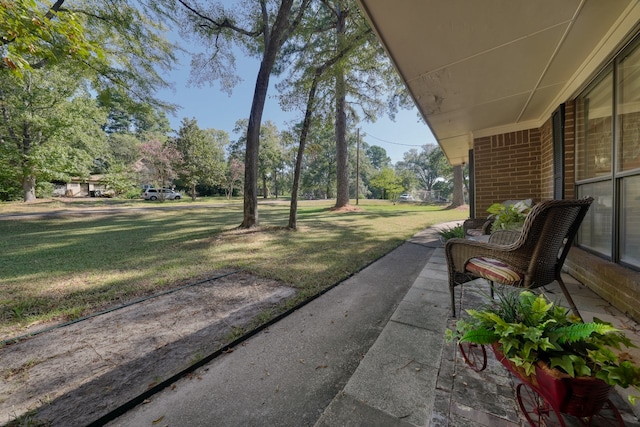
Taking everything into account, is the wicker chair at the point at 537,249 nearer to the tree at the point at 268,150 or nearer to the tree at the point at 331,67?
the tree at the point at 331,67

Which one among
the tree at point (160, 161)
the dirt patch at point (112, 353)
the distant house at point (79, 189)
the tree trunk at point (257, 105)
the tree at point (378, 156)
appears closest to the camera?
the dirt patch at point (112, 353)

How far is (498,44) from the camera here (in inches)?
73.6

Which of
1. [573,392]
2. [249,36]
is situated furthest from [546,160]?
[249,36]

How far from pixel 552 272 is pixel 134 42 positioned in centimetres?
1055

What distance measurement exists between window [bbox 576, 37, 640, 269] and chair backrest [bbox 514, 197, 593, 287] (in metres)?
0.73

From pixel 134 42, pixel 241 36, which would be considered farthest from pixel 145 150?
pixel 241 36

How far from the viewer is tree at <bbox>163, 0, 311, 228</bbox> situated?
6.02 m

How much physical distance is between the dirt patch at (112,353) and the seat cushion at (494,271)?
1771 millimetres

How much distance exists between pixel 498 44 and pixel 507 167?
287 centimetres

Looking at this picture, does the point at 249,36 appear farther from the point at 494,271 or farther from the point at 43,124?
the point at 43,124

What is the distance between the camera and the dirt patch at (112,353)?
130 cm

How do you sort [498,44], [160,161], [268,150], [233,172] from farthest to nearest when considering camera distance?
1. [233,172]
2. [268,150]
3. [160,161]
4. [498,44]

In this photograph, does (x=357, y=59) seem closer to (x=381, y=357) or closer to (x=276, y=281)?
(x=276, y=281)

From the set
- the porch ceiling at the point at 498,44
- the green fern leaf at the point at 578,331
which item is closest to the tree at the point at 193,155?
the porch ceiling at the point at 498,44
